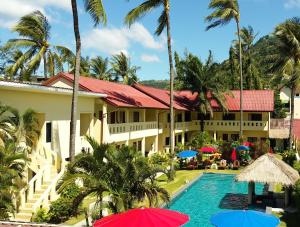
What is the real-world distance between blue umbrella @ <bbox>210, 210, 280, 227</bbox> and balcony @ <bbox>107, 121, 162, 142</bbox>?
16.0 metres

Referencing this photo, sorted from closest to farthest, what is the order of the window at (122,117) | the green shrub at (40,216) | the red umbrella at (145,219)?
1. the red umbrella at (145,219)
2. the green shrub at (40,216)
3. the window at (122,117)

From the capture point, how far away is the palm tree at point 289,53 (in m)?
35.7

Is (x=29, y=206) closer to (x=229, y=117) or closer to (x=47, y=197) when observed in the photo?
(x=47, y=197)

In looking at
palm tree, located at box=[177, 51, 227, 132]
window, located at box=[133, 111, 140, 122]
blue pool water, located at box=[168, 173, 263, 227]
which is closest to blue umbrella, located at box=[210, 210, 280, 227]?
blue pool water, located at box=[168, 173, 263, 227]

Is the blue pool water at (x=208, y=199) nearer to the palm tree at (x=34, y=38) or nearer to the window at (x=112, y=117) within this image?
the window at (x=112, y=117)

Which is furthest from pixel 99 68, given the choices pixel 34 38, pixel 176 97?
pixel 34 38

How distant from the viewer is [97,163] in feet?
45.6

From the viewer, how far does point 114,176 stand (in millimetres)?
13852

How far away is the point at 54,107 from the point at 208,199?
1025 centimetres

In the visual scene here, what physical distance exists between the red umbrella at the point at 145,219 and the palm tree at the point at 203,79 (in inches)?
1219

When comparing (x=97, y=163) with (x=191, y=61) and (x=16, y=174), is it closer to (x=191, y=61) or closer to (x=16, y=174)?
(x=16, y=174)

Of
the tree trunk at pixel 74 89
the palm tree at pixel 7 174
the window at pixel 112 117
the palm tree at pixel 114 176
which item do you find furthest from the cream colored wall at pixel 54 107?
the palm tree at pixel 114 176

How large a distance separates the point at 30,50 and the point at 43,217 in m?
18.4

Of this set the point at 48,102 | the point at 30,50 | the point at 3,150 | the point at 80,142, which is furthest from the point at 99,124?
the point at 3,150
